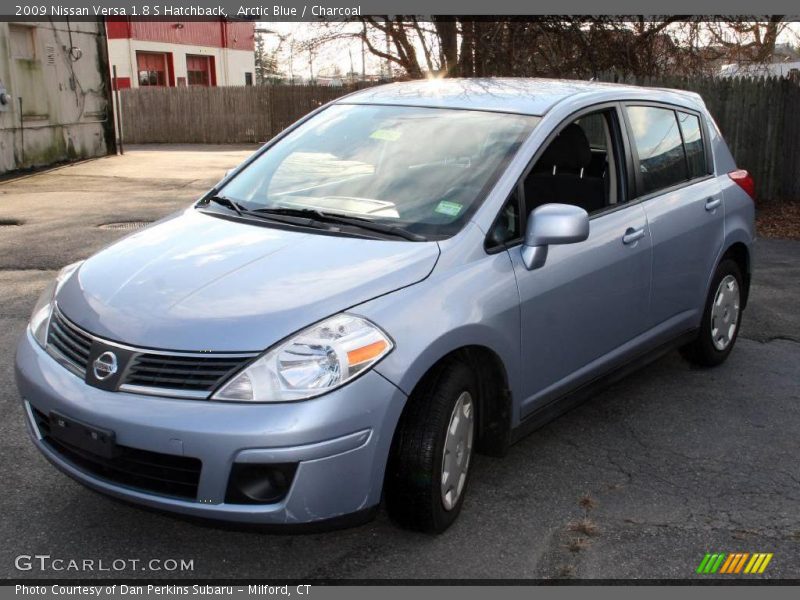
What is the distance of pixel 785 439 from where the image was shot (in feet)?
15.9

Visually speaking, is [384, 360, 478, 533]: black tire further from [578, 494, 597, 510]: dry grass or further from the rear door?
the rear door

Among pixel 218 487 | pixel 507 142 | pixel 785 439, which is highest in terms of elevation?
pixel 507 142

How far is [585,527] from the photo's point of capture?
383 cm

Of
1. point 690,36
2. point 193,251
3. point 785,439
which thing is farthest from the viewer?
point 690,36

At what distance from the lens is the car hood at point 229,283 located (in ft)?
10.7

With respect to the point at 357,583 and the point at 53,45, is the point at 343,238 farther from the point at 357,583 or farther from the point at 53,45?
the point at 53,45

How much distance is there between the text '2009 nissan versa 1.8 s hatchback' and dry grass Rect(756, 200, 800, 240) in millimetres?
6845

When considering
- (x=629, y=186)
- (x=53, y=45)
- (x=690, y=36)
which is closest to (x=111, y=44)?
(x=53, y=45)

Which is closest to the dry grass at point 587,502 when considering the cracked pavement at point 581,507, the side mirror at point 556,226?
the cracked pavement at point 581,507

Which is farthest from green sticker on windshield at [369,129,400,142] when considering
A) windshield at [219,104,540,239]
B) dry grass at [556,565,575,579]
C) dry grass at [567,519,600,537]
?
dry grass at [556,565,575,579]

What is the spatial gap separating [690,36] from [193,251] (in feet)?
47.9

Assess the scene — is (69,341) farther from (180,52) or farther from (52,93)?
(180,52)

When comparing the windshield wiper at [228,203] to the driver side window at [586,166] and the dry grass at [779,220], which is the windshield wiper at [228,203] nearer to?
the driver side window at [586,166]

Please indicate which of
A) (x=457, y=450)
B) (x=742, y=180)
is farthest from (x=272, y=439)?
(x=742, y=180)
